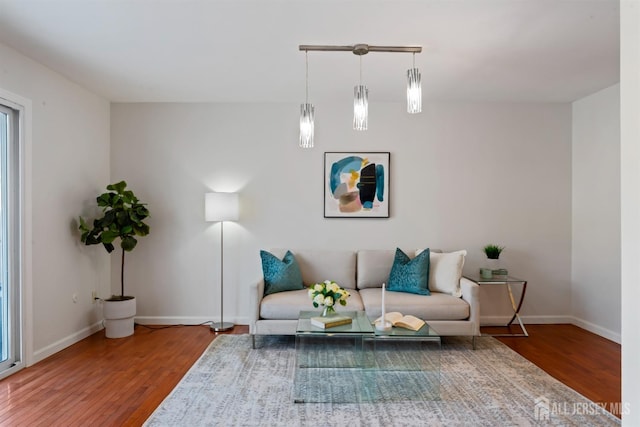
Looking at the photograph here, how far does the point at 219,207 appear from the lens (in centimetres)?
438

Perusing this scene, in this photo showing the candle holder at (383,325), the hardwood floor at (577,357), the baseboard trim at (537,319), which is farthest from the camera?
the baseboard trim at (537,319)

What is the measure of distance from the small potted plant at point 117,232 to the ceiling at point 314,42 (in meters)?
1.19

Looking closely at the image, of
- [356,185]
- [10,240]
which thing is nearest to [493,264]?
[356,185]

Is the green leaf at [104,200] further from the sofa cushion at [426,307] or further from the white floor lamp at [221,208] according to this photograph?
the sofa cushion at [426,307]

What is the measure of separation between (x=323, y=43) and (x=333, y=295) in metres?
1.99

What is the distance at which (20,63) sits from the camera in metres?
3.30

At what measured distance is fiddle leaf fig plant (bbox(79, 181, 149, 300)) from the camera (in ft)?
13.3

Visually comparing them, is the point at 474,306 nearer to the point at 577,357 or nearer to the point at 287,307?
the point at 577,357

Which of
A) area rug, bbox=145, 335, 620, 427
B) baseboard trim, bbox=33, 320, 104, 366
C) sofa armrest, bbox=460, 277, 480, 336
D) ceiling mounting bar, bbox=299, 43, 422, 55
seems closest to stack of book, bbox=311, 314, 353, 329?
area rug, bbox=145, 335, 620, 427

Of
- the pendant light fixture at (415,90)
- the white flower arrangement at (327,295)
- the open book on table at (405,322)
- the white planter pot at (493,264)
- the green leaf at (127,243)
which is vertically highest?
the pendant light fixture at (415,90)

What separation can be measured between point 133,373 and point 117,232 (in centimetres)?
153

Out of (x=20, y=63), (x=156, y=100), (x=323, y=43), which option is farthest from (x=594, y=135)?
(x=20, y=63)

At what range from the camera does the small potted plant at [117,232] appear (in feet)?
13.4

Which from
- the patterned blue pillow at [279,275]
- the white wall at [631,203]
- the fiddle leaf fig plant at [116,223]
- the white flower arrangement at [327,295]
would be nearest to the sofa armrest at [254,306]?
the patterned blue pillow at [279,275]
